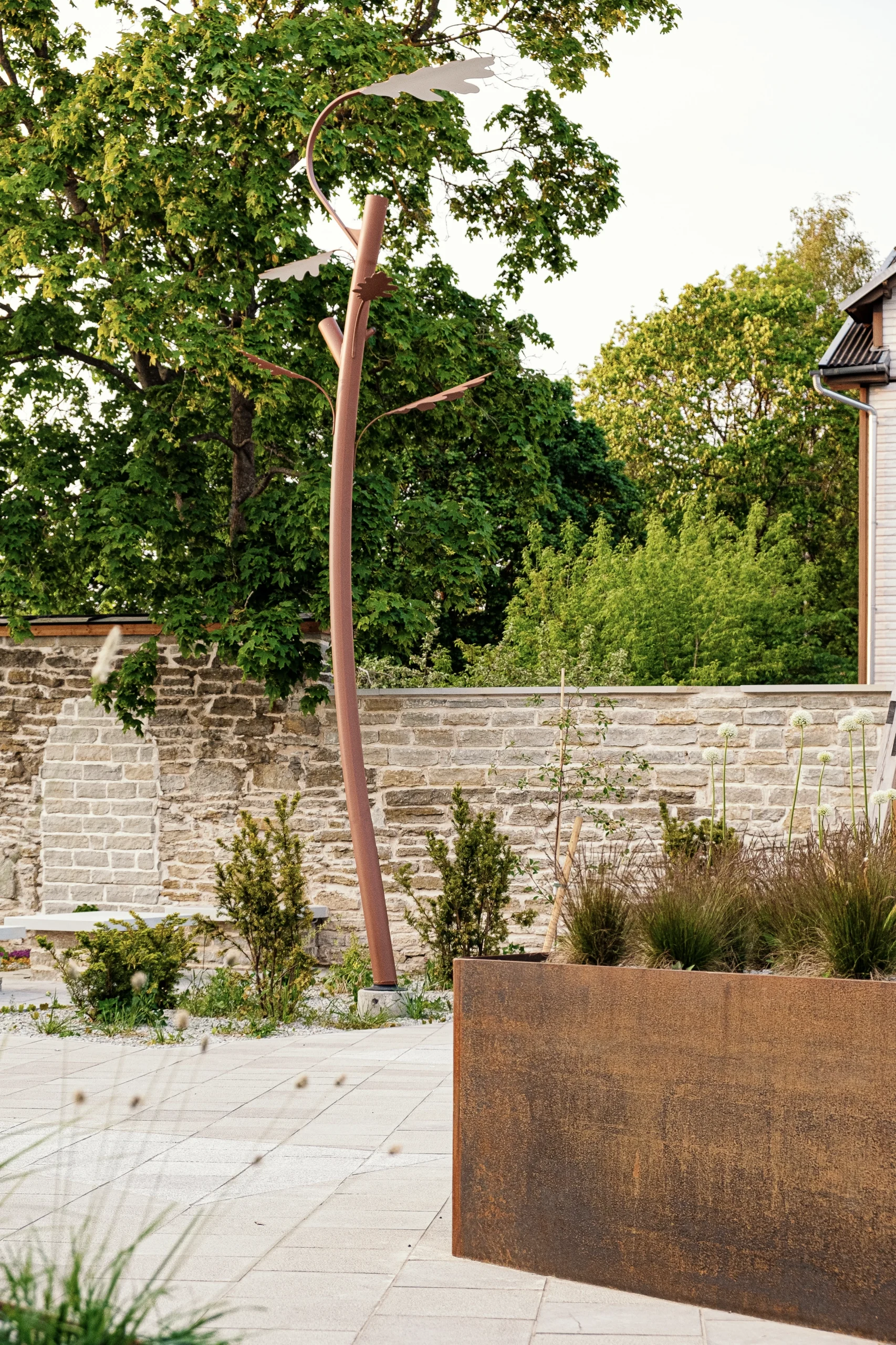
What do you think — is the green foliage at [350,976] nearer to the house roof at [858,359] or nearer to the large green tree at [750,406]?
the house roof at [858,359]

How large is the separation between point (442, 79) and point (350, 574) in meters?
2.56

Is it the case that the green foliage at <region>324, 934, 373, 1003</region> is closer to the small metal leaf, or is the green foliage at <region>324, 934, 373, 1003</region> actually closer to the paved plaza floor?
the paved plaza floor

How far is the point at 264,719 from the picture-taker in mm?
10055

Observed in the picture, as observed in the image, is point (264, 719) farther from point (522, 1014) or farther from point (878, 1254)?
point (878, 1254)

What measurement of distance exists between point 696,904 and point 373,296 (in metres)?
4.69

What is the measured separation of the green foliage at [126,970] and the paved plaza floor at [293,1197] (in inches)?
24.2

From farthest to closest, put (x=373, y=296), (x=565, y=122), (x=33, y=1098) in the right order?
1. (x=565, y=122)
2. (x=373, y=296)
3. (x=33, y=1098)

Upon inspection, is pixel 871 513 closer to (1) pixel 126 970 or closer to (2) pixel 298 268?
(2) pixel 298 268

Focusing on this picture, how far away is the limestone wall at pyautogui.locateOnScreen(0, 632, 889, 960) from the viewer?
29.8 feet

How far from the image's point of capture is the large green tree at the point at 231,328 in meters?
9.10

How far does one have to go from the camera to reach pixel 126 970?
747cm

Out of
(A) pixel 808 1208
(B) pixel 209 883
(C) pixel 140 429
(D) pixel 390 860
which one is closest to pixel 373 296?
(C) pixel 140 429

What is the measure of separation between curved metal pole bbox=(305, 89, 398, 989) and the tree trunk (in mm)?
3104

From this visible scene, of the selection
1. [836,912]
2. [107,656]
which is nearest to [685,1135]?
[836,912]
